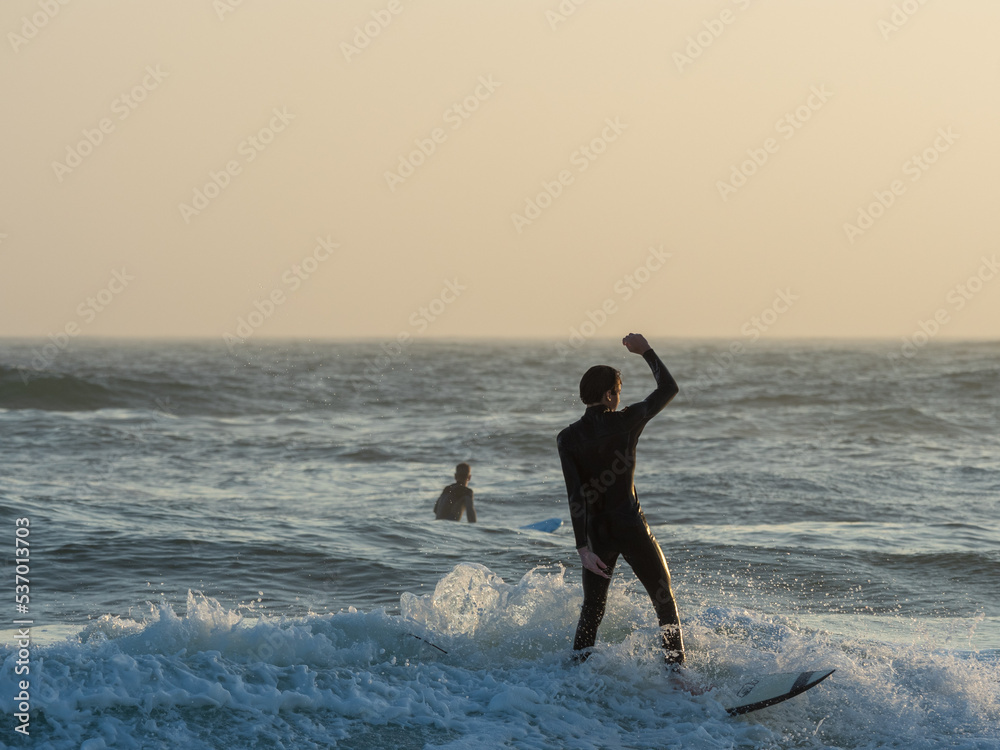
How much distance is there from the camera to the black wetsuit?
45.6 feet

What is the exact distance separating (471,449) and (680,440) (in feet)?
18.0

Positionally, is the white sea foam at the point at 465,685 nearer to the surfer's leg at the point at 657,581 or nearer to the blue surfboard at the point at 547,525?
the surfer's leg at the point at 657,581

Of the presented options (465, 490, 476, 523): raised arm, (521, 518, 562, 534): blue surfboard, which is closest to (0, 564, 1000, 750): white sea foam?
(521, 518, 562, 534): blue surfboard

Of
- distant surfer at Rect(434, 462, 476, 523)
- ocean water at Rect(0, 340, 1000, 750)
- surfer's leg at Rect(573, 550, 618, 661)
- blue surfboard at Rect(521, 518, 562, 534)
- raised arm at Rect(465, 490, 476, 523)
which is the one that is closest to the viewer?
ocean water at Rect(0, 340, 1000, 750)

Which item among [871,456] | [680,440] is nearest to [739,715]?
[871,456]

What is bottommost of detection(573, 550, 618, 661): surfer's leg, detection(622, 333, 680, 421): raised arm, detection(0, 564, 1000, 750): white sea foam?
detection(0, 564, 1000, 750): white sea foam

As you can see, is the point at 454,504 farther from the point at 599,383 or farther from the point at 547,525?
the point at 599,383

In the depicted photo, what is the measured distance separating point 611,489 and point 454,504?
826cm

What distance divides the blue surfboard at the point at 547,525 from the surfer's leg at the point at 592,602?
23.3ft

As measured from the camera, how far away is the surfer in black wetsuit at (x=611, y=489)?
5855 millimetres

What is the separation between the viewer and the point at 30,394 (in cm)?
3738

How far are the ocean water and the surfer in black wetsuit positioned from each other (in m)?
0.50

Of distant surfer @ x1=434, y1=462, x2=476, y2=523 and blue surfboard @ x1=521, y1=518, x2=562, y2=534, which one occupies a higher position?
distant surfer @ x1=434, y1=462, x2=476, y2=523

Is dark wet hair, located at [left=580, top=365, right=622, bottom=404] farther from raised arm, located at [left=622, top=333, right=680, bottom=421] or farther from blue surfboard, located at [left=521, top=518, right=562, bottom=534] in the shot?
blue surfboard, located at [left=521, top=518, right=562, bottom=534]
